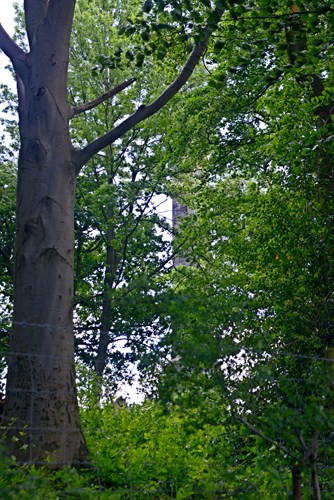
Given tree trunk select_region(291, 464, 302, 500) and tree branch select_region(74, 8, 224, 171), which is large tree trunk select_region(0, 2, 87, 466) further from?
tree trunk select_region(291, 464, 302, 500)

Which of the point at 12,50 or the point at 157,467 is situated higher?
the point at 12,50

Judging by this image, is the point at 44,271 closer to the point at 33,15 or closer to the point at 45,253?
the point at 45,253

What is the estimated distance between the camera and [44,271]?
26.0ft

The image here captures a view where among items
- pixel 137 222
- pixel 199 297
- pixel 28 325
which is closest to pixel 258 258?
pixel 28 325

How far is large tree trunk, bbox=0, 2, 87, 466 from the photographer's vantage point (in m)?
7.41

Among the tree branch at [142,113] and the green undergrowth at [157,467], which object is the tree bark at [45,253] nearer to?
the tree branch at [142,113]

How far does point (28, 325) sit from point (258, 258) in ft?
26.3

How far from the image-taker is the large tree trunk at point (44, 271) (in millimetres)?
7410

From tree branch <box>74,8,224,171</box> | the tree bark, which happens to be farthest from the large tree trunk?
tree branch <box>74,8,224,171</box>

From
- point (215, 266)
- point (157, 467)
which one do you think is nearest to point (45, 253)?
point (157, 467)

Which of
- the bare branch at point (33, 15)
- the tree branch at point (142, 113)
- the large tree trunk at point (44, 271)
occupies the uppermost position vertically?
the bare branch at point (33, 15)

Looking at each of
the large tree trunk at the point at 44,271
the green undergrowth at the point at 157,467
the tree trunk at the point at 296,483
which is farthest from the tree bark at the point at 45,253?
the tree trunk at the point at 296,483

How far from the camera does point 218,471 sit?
21.6 feet

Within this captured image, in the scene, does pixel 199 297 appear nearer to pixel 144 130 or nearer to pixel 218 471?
pixel 218 471
